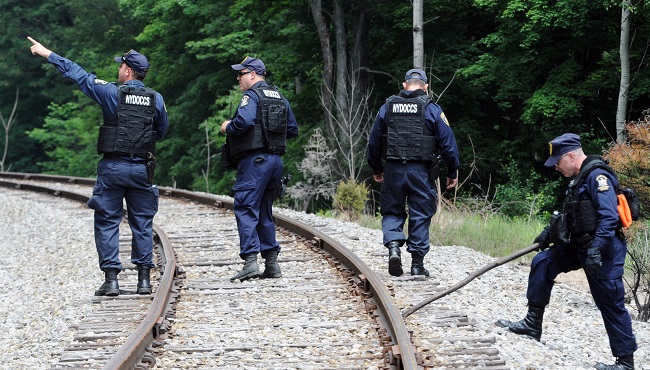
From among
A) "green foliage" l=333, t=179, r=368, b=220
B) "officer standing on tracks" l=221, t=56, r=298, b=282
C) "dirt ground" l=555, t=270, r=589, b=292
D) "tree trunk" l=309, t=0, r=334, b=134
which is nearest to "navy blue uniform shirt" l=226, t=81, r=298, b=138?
"officer standing on tracks" l=221, t=56, r=298, b=282

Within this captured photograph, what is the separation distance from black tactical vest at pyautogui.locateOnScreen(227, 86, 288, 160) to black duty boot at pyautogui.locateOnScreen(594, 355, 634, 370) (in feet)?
11.7

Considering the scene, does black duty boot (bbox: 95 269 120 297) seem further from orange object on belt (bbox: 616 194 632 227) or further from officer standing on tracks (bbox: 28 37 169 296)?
orange object on belt (bbox: 616 194 632 227)

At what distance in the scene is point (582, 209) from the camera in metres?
5.79

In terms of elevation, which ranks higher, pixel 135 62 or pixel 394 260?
pixel 135 62

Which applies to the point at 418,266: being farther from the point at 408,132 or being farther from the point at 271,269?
the point at 271,269

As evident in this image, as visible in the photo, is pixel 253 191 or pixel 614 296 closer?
pixel 614 296

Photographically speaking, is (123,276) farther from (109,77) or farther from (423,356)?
(109,77)

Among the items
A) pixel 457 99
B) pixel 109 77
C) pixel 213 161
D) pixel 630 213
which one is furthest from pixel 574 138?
pixel 109 77

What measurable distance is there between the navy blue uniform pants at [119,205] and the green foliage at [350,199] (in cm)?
728

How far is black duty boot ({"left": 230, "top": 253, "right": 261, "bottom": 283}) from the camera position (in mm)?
8250

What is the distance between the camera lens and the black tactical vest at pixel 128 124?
24.5ft

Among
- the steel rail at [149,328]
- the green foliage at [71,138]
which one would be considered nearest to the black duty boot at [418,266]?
the steel rail at [149,328]

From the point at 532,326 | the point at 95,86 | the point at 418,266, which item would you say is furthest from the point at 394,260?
the point at 95,86

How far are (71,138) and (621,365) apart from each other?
137 feet
